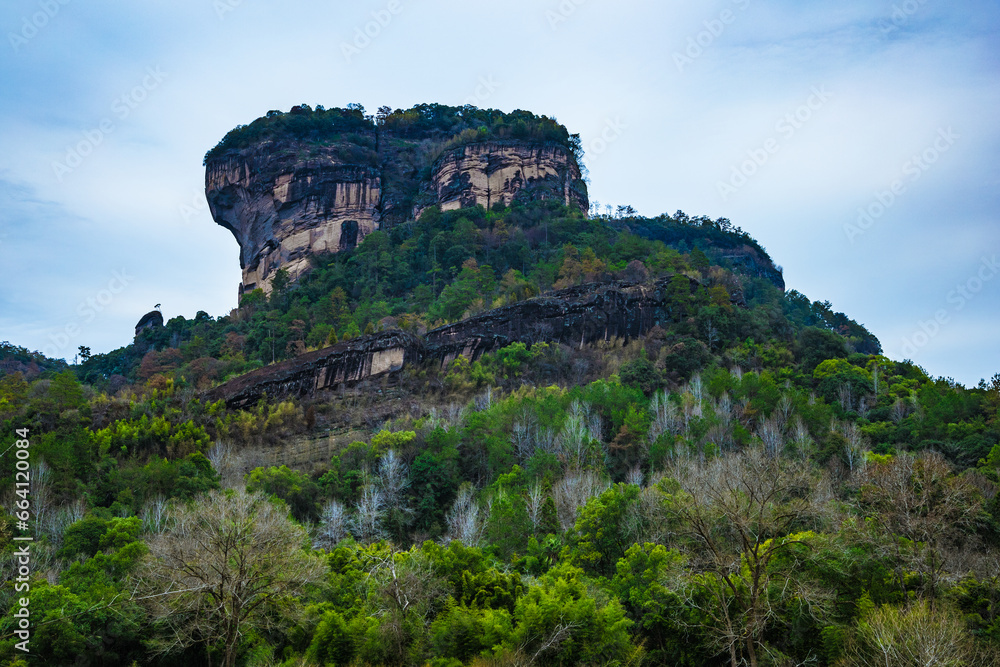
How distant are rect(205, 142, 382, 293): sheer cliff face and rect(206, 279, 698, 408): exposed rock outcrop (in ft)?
99.2

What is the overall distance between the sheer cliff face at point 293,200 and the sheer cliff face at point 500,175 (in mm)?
8200

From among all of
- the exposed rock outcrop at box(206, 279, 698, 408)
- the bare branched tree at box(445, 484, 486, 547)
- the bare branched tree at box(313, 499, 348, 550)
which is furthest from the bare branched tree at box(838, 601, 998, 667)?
the exposed rock outcrop at box(206, 279, 698, 408)

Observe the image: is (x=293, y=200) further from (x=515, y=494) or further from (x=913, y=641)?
(x=913, y=641)

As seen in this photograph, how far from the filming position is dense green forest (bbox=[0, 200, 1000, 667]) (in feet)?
64.6

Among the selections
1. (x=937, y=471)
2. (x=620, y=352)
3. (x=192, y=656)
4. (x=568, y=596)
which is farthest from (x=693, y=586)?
(x=620, y=352)

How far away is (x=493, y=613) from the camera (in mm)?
20344

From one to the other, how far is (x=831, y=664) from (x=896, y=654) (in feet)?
8.58

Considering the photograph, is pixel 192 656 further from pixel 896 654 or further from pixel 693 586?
pixel 896 654

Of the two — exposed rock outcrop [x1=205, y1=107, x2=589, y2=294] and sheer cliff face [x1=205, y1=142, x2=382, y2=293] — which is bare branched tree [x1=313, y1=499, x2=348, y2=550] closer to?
sheer cliff face [x1=205, y1=142, x2=382, y2=293]

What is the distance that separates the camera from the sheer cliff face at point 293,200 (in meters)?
81.2

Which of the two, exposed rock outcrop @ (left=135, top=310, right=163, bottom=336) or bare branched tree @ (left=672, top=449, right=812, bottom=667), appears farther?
exposed rock outcrop @ (left=135, top=310, right=163, bottom=336)

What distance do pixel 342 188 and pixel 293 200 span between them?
16.5 feet

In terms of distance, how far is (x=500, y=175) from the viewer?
8181 cm

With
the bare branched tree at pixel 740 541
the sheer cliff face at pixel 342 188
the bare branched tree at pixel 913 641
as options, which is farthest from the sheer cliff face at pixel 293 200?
the bare branched tree at pixel 913 641
